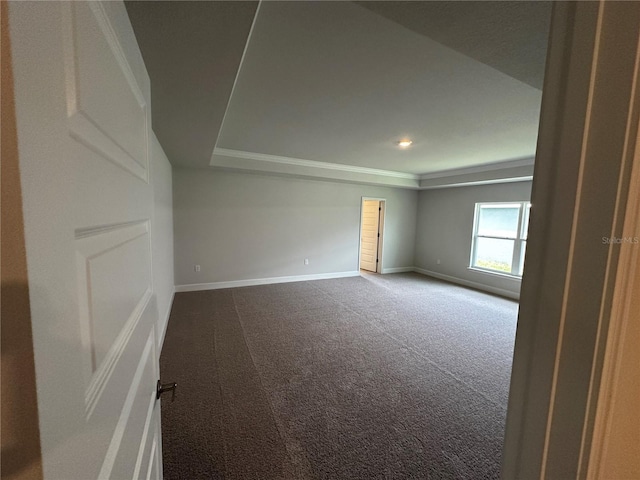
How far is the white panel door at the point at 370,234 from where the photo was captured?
270 inches

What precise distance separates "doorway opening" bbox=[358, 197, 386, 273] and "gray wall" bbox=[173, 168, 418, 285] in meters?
0.17

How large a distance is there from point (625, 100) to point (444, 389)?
2.46 metres

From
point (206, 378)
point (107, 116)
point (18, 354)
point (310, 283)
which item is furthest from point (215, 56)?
point (310, 283)

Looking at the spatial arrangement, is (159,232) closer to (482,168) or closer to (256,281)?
(256,281)

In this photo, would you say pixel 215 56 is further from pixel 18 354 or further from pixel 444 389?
pixel 444 389

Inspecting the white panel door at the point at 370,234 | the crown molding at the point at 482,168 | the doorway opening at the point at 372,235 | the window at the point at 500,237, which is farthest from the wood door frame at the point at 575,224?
the white panel door at the point at 370,234

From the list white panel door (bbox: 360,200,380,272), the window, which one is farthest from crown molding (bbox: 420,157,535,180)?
white panel door (bbox: 360,200,380,272)

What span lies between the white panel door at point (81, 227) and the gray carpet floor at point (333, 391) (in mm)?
1232

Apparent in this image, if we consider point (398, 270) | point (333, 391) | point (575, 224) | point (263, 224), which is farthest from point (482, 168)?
point (575, 224)

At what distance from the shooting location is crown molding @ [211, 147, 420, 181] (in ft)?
13.5

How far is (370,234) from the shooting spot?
282 inches

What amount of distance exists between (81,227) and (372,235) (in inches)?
272

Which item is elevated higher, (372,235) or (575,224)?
(575,224)

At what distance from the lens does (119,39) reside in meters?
0.56
